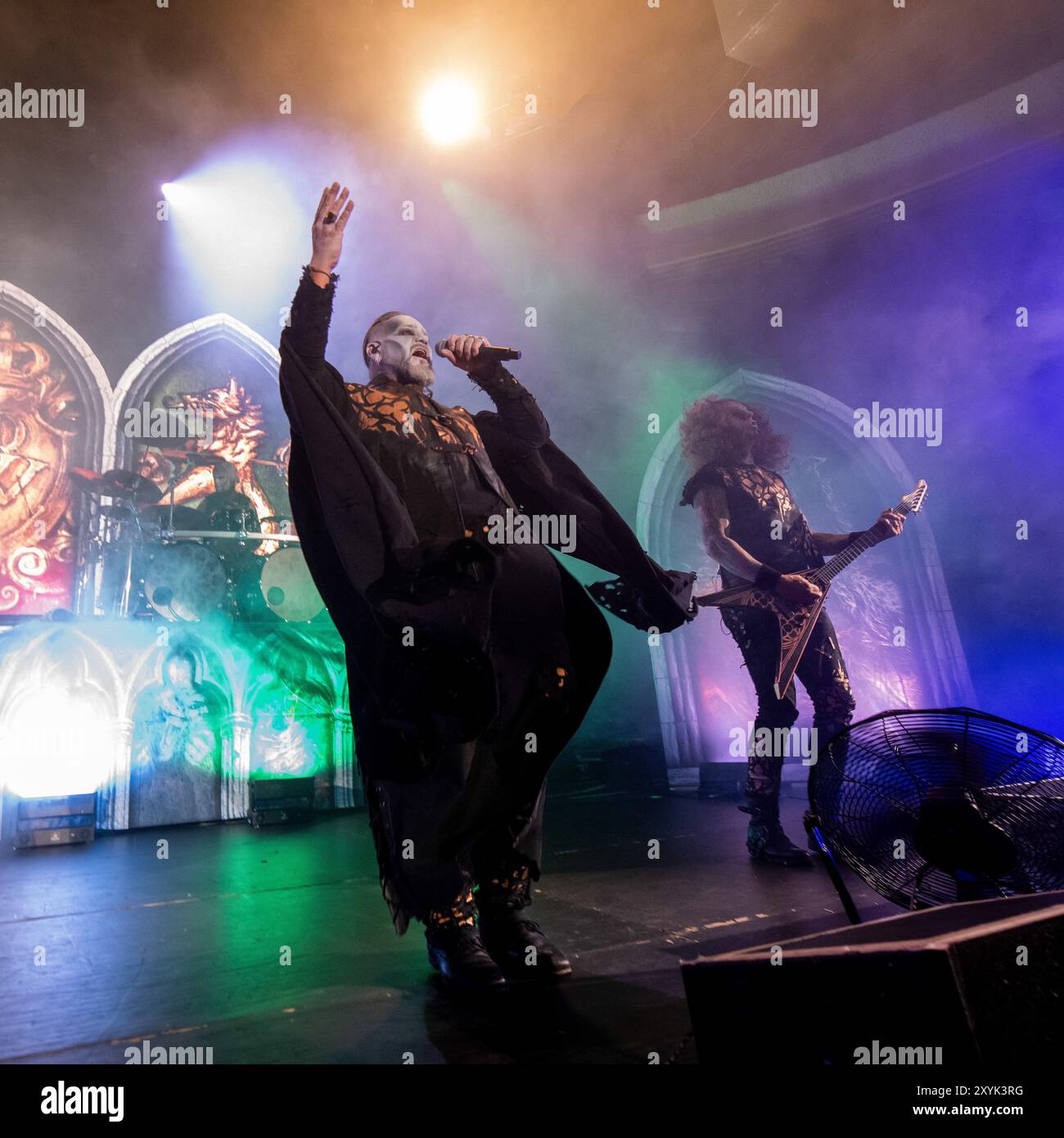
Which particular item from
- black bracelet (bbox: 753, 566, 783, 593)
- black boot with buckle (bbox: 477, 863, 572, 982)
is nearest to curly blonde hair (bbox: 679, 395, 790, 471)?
black bracelet (bbox: 753, 566, 783, 593)

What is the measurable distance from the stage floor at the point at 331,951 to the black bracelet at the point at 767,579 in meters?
1.47

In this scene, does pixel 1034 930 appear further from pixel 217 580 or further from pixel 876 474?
pixel 876 474

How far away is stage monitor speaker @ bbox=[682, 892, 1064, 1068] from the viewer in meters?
1.18

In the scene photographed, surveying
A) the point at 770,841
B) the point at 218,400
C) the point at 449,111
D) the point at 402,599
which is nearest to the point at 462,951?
the point at 402,599

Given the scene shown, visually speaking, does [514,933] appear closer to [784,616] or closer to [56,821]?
[784,616]

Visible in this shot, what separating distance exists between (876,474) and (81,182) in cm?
812

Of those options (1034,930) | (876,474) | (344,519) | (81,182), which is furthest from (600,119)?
(1034,930)

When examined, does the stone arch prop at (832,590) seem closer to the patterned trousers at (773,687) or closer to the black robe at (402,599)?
the patterned trousers at (773,687)

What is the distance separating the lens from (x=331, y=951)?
8.57 ft

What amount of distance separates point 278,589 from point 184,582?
2.42 ft

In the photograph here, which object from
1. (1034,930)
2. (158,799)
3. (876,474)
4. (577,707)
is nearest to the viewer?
(1034,930)

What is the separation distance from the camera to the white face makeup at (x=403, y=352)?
2.92m

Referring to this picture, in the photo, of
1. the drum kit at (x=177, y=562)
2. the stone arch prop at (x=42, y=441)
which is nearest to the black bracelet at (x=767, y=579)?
the drum kit at (x=177, y=562)
